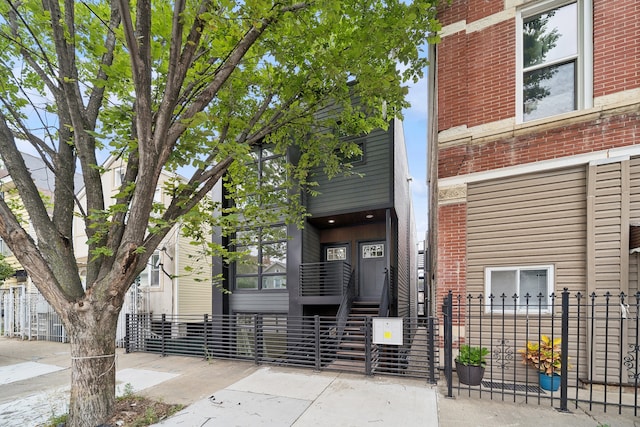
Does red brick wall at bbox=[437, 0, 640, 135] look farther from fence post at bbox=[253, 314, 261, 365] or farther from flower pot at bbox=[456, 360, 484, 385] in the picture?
fence post at bbox=[253, 314, 261, 365]

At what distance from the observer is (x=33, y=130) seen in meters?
5.07

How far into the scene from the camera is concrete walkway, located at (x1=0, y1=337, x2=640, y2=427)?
413cm

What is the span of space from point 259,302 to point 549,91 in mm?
9087

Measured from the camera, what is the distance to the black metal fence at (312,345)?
19.1ft

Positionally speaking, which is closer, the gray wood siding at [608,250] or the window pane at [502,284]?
the gray wood siding at [608,250]

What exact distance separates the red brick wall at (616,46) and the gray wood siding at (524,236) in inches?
54.5

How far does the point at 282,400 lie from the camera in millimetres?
4918

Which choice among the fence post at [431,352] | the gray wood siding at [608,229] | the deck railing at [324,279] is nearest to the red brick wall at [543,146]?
the gray wood siding at [608,229]

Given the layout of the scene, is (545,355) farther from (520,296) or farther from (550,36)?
(550,36)

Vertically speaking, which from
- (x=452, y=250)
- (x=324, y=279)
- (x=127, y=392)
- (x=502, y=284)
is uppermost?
(x=452, y=250)

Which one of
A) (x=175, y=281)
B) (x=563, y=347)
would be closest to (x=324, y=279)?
(x=563, y=347)

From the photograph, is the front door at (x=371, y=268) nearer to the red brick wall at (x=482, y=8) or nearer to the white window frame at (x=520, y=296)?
the white window frame at (x=520, y=296)

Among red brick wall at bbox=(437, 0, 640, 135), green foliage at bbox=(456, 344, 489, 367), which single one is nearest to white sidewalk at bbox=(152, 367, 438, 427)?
green foliage at bbox=(456, 344, 489, 367)

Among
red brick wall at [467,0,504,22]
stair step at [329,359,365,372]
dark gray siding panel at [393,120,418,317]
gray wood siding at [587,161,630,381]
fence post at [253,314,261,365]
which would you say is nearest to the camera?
gray wood siding at [587,161,630,381]
